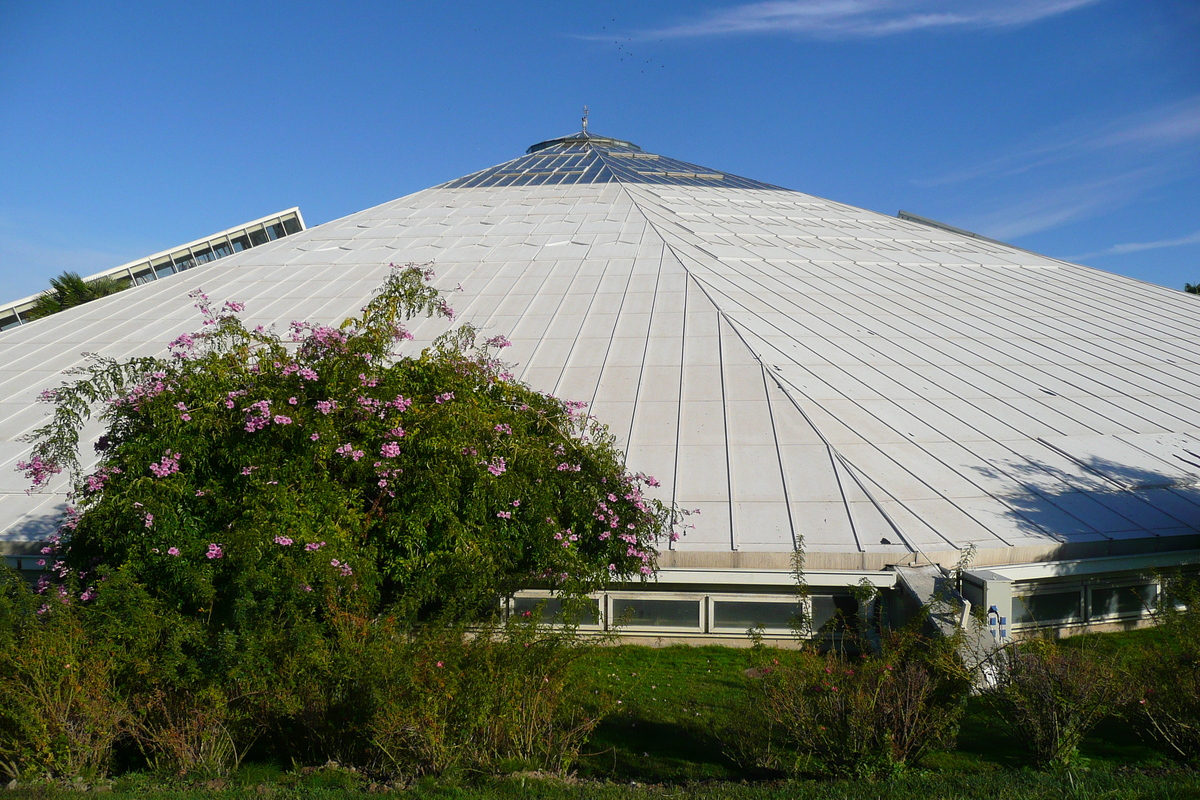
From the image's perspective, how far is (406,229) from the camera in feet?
81.5

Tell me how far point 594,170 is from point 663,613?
24.9m

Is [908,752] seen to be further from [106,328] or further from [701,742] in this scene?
[106,328]

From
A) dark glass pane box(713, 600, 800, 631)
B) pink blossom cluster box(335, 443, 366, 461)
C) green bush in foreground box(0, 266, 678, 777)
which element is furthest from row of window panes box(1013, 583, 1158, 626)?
pink blossom cluster box(335, 443, 366, 461)

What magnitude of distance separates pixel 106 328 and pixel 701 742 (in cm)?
1700

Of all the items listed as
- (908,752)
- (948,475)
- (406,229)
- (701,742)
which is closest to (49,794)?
(701,742)

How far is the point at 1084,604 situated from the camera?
417 inches

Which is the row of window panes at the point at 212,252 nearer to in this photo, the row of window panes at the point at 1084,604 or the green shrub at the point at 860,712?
the row of window panes at the point at 1084,604

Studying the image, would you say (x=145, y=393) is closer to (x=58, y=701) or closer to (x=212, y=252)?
(x=58, y=701)

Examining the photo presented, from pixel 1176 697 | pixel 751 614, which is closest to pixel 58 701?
pixel 751 614

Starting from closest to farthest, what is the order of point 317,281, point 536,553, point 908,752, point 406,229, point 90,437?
1. point 908,752
2. point 536,553
3. point 90,437
4. point 317,281
5. point 406,229

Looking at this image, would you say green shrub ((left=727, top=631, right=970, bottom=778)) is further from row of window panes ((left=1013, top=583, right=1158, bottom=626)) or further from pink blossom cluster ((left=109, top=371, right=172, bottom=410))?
pink blossom cluster ((left=109, top=371, right=172, bottom=410))

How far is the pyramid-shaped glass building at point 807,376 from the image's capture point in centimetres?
1020

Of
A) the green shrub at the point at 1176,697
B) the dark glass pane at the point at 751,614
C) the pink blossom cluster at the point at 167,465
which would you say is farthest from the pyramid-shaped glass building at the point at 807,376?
the pink blossom cluster at the point at 167,465

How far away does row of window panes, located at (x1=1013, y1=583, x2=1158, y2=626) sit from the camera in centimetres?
1038
